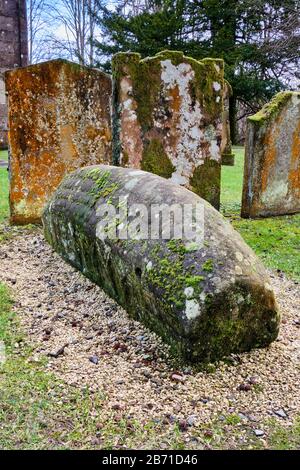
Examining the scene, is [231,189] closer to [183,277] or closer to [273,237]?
[273,237]

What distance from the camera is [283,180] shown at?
7434 mm

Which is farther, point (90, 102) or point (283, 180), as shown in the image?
point (283, 180)

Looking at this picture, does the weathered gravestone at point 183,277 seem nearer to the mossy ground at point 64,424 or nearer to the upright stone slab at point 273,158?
the mossy ground at point 64,424

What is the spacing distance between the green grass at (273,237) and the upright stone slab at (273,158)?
0.95ft

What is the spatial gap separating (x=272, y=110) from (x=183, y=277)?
513 centimetres

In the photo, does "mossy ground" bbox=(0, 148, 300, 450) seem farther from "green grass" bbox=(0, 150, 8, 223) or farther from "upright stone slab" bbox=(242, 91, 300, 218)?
"upright stone slab" bbox=(242, 91, 300, 218)

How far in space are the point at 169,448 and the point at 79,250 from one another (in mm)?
2322

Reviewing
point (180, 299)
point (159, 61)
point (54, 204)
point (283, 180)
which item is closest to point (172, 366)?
point (180, 299)

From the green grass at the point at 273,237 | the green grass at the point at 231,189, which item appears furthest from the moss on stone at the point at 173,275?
the green grass at the point at 231,189

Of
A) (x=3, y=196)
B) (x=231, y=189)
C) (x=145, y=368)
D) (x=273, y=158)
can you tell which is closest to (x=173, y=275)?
(x=145, y=368)

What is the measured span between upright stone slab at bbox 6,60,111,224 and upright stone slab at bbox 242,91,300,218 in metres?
2.35

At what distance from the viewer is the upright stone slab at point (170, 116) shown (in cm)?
631

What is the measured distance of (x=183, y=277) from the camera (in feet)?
8.87
